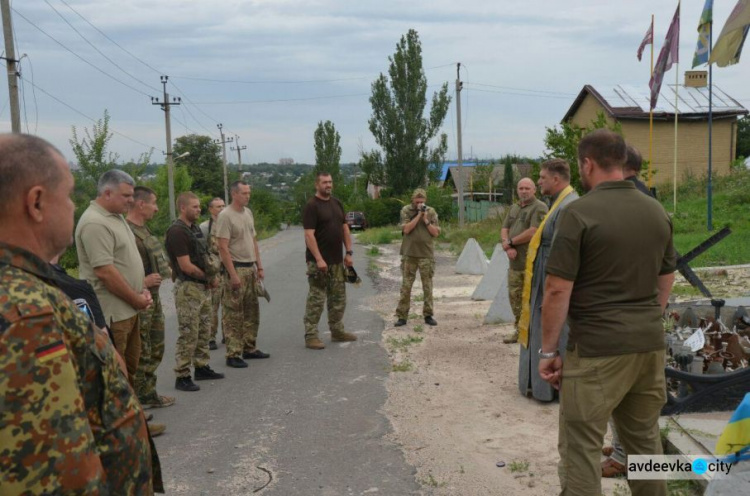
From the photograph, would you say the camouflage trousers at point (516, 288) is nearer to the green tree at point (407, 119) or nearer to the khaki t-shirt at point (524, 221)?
the khaki t-shirt at point (524, 221)

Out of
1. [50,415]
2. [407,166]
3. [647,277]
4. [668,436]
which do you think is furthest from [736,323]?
[407,166]

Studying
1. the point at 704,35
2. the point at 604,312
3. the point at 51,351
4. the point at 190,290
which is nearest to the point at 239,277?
the point at 190,290

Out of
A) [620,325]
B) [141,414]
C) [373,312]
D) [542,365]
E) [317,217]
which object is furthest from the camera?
[373,312]

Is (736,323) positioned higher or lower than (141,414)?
lower

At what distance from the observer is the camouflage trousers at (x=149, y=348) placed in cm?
605

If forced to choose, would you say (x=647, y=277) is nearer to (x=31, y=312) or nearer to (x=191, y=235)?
(x=31, y=312)

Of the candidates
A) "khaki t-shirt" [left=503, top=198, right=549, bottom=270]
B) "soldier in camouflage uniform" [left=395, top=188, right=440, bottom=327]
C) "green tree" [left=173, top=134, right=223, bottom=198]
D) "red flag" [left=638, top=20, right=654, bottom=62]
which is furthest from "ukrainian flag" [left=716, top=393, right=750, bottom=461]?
"green tree" [left=173, top=134, right=223, bottom=198]

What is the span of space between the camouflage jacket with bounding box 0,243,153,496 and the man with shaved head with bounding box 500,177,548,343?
6.64 metres

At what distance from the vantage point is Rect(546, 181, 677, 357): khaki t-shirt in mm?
3312

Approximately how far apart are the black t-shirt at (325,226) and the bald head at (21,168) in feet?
22.6

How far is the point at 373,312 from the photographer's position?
11.9 meters

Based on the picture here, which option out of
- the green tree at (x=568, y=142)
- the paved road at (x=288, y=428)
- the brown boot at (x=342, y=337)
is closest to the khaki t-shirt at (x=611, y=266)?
the paved road at (x=288, y=428)

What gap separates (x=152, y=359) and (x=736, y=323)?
521 cm

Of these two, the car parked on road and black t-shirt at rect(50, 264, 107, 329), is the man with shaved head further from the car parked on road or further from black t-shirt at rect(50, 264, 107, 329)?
the car parked on road
